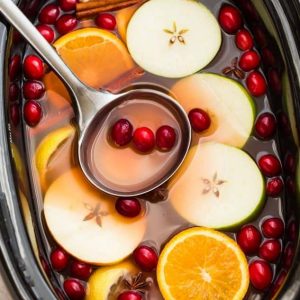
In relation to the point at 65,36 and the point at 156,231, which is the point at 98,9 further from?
the point at 156,231

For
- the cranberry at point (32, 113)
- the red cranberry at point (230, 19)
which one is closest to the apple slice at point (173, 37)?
the red cranberry at point (230, 19)

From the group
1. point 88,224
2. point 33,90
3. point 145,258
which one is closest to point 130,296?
point 145,258

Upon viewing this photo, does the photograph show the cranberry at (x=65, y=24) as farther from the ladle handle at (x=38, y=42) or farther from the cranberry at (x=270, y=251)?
the cranberry at (x=270, y=251)

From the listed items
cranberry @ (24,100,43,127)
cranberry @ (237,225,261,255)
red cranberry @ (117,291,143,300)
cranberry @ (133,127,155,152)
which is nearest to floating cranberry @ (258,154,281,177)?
cranberry @ (237,225,261,255)

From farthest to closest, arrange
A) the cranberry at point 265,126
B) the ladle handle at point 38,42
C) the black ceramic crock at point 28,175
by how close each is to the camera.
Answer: the cranberry at point 265,126
the ladle handle at point 38,42
the black ceramic crock at point 28,175

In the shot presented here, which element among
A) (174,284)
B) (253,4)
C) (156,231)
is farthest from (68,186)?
(253,4)
